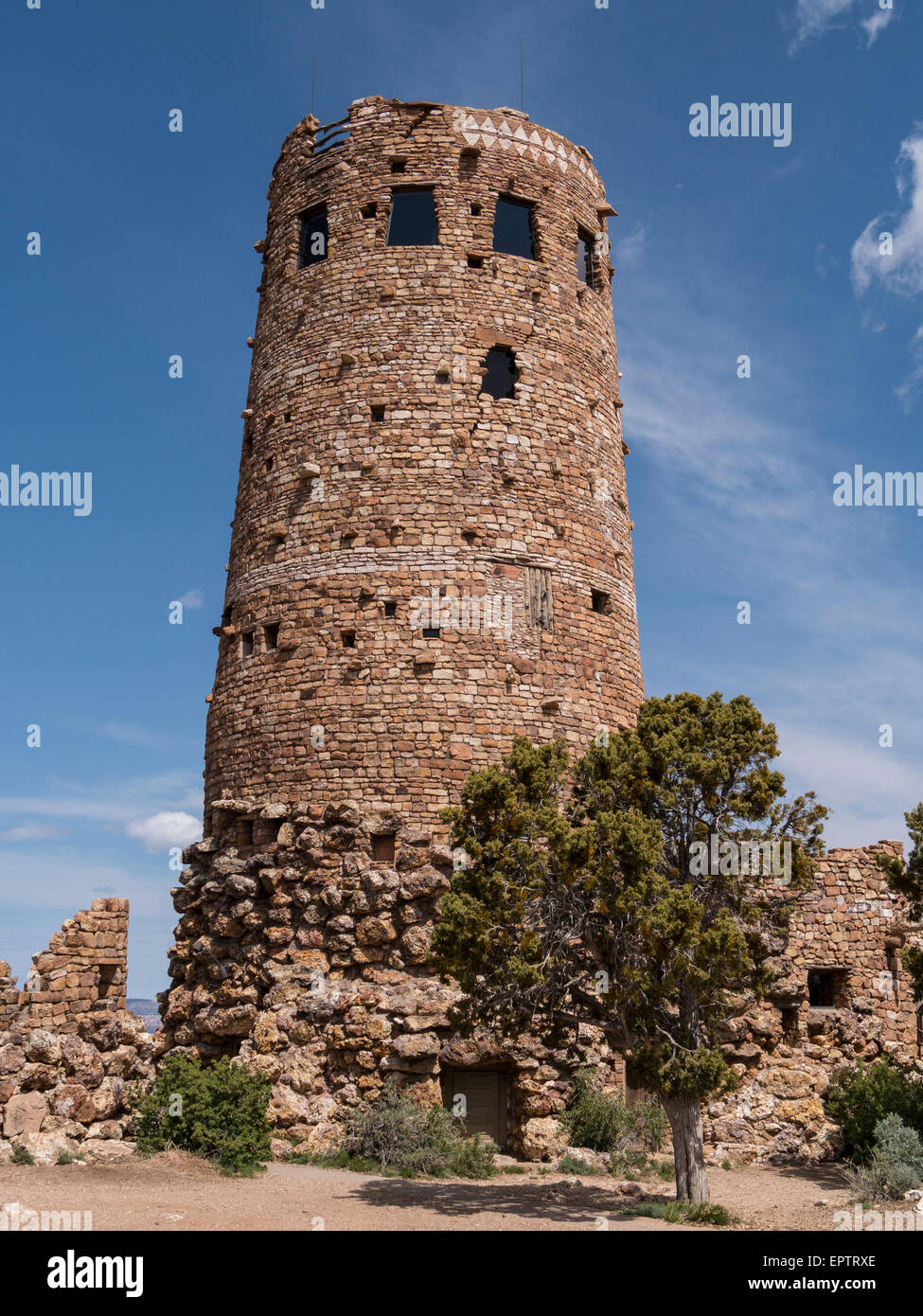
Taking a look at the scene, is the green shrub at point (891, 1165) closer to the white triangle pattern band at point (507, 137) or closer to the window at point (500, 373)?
the window at point (500, 373)

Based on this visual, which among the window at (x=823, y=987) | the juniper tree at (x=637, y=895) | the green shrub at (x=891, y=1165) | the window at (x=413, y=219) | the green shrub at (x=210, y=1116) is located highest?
the window at (x=413, y=219)

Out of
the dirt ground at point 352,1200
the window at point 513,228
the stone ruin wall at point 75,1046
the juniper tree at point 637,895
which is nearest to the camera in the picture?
the dirt ground at point 352,1200

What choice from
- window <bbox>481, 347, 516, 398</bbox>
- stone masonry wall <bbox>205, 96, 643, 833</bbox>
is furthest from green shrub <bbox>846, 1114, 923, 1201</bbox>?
window <bbox>481, 347, 516, 398</bbox>

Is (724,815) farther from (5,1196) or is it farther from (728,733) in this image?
(5,1196)

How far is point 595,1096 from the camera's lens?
16.6m

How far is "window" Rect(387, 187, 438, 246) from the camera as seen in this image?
2109 centimetres

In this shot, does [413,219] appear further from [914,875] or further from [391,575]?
[914,875]

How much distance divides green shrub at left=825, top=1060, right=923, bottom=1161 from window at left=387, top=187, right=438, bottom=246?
1665cm

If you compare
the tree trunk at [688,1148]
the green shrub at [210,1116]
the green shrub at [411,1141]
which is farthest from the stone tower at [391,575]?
the tree trunk at [688,1148]

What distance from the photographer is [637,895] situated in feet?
40.9

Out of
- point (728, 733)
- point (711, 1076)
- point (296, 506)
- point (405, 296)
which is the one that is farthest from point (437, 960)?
point (405, 296)

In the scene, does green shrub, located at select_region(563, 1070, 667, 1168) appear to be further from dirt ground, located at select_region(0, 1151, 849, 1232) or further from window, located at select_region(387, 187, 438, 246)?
window, located at select_region(387, 187, 438, 246)

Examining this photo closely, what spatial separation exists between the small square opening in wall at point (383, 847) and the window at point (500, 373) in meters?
8.40

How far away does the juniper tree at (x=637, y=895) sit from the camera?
12.6m
